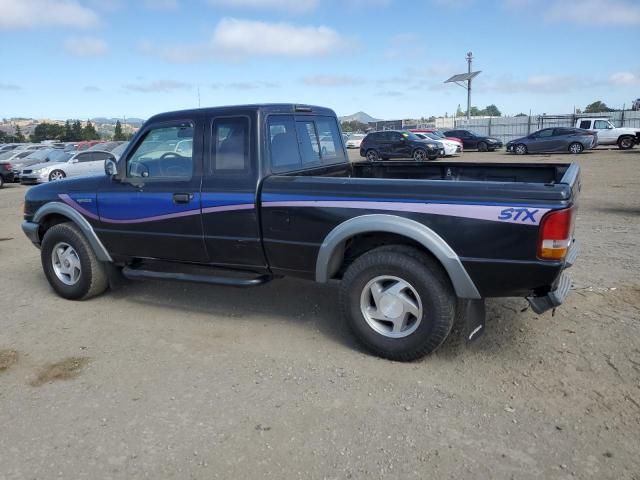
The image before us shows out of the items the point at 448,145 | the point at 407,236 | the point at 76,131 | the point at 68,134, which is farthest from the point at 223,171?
the point at 68,134

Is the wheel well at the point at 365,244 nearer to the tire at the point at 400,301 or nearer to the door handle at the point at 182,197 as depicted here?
the tire at the point at 400,301

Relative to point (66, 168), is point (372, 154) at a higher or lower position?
higher

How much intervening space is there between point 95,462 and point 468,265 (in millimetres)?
2501

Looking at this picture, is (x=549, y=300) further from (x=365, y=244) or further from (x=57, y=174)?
(x=57, y=174)

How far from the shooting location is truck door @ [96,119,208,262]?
4559mm

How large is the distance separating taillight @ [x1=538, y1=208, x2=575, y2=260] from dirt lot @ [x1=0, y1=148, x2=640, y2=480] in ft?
2.87

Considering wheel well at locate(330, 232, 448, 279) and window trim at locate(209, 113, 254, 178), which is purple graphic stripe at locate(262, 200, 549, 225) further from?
window trim at locate(209, 113, 254, 178)

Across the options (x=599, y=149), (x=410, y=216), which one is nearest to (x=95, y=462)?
(x=410, y=216)

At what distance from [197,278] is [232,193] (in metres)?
0.84

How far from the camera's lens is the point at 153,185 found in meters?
4.75

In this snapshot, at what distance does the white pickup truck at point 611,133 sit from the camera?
27375 mm

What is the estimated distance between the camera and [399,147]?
24.8 metres

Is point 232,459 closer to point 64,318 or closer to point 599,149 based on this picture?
point 64,318

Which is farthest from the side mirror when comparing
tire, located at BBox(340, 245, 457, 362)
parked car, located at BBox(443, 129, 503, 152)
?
parked car, located at BBox(443, 129, 503, 152)
